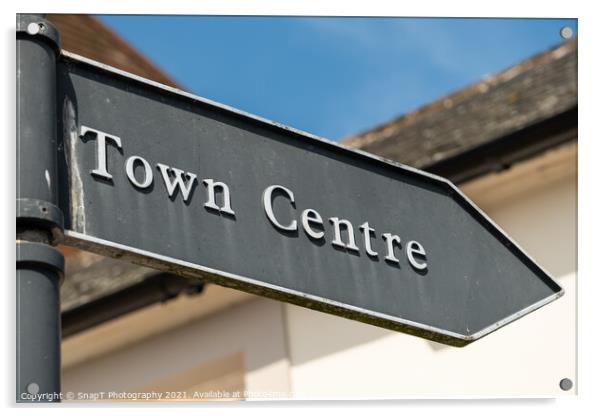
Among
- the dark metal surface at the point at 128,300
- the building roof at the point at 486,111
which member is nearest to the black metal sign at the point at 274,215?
the building roof at the point at 486,111

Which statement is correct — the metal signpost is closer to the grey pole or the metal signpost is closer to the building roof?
the grey pole

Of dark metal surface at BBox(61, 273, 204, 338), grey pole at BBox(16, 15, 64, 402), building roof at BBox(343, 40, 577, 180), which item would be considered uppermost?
building roof at BBox(343, 40, 577, 180)

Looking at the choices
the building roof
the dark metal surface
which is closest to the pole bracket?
the building roof

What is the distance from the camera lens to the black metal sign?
2.06 metres

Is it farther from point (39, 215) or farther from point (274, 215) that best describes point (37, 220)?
point (274, 215)

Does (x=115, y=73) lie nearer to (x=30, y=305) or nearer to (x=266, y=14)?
(x=30, y=305)

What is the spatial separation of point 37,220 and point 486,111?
448cm

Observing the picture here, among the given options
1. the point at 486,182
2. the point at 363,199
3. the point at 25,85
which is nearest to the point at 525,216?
the point at 486,182

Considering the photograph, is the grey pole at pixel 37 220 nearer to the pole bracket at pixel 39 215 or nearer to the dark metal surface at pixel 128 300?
the pole bracket at pixel 39 215

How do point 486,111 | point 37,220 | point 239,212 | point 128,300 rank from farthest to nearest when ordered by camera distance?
1. point 128,300
2. point 486,111
3. point 239,212
4. point 37,220

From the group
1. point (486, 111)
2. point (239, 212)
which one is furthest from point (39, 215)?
point (486, 111)

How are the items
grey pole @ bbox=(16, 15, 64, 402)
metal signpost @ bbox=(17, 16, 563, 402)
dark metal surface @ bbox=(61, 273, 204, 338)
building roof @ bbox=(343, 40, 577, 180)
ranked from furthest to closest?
dark metal surface @ bbox=(61, 273, 204, 338) → building roof @ bbox=(343, 40, 577, 180) → metal signpost @ bbox=(17, 16, 563, 402) → grey pole @ bbox=(16, 15, 64, 402)

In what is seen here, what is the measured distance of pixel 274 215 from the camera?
2215 mm

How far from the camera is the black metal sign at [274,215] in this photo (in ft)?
6.76
